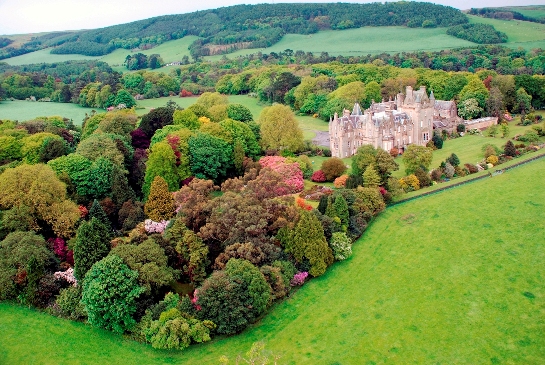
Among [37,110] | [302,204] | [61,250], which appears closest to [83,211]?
[61,250]

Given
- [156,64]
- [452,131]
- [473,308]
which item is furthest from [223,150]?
[156,64]

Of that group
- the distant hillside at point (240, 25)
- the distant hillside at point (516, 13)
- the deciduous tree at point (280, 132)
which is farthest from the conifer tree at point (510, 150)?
the distant hillside at point (516, 13)

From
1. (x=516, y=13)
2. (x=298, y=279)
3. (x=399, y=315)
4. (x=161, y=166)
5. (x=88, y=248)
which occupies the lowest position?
(x=399, y=315)

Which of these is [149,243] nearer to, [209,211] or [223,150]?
[209,211]

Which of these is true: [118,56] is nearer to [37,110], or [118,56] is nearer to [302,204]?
[37,110]

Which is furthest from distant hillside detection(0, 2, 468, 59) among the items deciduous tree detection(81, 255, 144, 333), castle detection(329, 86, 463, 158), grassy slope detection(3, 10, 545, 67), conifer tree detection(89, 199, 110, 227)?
deciduous tree detection(81, 255, 144, 333)

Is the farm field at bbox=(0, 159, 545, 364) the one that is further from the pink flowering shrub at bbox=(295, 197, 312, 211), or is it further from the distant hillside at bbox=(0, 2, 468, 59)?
the distant hillside at bbox=(0, 2, 468, 59)
